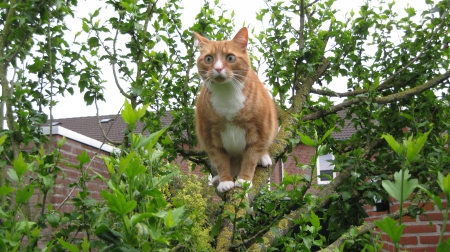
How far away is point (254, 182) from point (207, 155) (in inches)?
22.8

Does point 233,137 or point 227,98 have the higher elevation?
point 227,98

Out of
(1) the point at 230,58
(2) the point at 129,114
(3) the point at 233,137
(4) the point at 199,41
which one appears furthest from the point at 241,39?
(2) the point at 129,114

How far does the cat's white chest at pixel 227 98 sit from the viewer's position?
2.72 metres

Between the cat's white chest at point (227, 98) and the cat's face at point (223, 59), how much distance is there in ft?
0.18

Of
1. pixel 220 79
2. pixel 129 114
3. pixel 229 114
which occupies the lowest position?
pixel 129 114

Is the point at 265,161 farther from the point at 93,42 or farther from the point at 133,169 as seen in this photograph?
the point at 133,169

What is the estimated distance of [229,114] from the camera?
8.91 ft

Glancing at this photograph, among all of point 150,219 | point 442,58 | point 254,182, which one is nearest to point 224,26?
point 254,182

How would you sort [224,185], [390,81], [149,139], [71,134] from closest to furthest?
1. [149,139]
2. [224,185]
3. [390,81]
4. [71,134]

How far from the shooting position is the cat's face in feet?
8.91

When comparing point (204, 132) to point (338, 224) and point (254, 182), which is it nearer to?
point (254, 182)

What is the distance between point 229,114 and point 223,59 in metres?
0.38

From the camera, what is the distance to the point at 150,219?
36.7 inches

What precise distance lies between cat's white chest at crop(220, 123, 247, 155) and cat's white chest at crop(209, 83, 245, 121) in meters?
0.07
